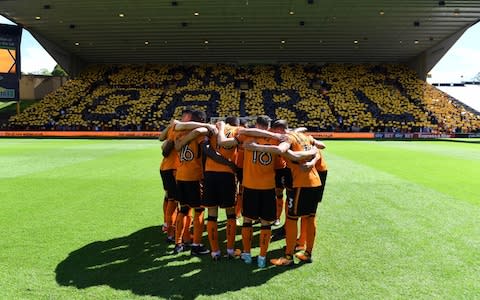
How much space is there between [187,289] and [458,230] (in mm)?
5063

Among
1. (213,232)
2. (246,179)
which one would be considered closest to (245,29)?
(246,179)

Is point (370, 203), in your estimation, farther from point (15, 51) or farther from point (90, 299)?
point (15, 51)

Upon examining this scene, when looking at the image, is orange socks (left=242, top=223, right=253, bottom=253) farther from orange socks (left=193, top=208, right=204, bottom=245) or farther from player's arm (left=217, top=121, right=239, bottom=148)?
player's arm (left=217, top=121, right=239, bottom=148)

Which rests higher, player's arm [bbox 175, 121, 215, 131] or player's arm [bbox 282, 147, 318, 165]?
player's arm [bbox 175, 121, 215, 131]

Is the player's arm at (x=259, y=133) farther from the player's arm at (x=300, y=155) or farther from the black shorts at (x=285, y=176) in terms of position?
the black shorts at (x=285, y=176)

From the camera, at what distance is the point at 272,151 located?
474 cm

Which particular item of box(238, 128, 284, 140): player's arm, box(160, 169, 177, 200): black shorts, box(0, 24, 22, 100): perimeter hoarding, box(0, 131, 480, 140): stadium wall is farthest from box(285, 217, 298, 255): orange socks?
box(0, 24, 22, 100): perimeter hoarding

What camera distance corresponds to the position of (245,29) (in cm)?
3450

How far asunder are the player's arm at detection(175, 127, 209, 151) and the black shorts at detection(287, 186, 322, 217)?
4.97 ft

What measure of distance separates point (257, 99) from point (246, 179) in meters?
36.4

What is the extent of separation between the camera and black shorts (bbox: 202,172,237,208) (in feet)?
17.2

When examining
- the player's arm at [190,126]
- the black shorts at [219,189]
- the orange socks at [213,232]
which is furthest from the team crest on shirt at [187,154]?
the orange socks at [213,232]

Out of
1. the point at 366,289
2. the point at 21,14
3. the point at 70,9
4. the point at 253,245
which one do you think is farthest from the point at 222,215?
the point at 21,14

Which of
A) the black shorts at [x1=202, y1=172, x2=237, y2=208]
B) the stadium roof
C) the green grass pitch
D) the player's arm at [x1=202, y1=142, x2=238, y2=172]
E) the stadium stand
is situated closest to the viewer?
the green grass pitch
